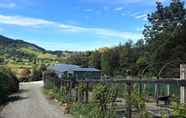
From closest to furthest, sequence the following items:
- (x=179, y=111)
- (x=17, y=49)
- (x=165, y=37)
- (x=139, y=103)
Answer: (x=179, y=111) < (x=139, y=103) < (x=165, y=37) < (x=17, y=49)

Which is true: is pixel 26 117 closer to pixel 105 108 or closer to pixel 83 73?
pixel 105 108

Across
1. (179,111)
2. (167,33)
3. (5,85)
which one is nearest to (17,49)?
(167,33)

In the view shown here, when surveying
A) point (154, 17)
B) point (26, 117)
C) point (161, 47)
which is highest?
point (154, 17)

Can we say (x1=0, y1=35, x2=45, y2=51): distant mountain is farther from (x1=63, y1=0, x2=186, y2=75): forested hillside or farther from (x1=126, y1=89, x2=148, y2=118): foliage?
(x1=126, y1=89, x2=148, y2=118): foliage

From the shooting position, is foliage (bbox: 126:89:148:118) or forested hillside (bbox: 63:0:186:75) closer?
foliage (bbox: 126:89:148:118)

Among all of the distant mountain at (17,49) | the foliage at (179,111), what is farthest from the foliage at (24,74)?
the foliage at (179,111)

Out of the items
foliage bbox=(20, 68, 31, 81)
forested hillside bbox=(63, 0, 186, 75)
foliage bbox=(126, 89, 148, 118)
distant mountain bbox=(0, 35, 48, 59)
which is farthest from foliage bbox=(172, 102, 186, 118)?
distant mountain bbox=(0, 35, 48, 59)

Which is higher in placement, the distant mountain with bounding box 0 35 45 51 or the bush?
the distant mountain with bounding box 0 35 45 51

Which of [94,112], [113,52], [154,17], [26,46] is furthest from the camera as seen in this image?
[26,46]

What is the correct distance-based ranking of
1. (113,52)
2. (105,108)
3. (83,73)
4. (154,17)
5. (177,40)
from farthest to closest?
(113,52) → (83,73) → (154,17) → (177,40) → (105,108)

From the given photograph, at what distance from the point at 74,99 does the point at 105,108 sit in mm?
9711

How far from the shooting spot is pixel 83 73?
67.1 metres

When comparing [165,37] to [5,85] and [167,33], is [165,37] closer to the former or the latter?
[167,33]

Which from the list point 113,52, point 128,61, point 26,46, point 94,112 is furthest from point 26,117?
point 26,46
